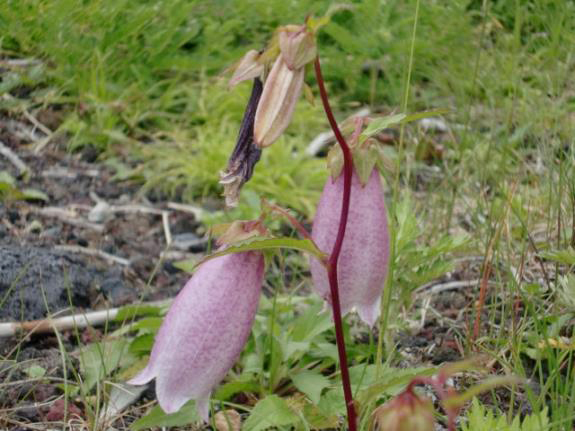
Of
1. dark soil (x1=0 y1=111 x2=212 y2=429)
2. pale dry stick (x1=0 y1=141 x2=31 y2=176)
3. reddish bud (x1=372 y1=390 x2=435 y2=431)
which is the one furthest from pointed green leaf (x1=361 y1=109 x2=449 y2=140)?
pale dry stick (x1=0 y1=141 x2=31 y2=176)

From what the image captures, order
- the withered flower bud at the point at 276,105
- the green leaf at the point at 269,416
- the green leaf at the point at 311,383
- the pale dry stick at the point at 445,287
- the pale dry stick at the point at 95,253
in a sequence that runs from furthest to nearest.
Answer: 1. the pale dry stick at the point at 95,253
2. the pale dry stick at the point at 445,287
3. the green leaf at the point at 311,383
4. the green leaf at the point at 269,416
5. the withered flower bud at the point at 276,105

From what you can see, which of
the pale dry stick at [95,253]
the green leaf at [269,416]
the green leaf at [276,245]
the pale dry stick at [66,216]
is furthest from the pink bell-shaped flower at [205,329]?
the pale dry stick at [66,216]

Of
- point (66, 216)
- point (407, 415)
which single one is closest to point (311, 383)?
point (407, 415)

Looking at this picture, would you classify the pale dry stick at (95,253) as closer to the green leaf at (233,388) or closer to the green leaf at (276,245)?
the green leaf at (233,388)

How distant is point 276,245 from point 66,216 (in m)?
1.68

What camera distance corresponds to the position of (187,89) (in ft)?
12.3

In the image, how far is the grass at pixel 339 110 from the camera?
2.10 m

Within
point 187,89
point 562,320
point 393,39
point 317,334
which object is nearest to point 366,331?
point 317,334

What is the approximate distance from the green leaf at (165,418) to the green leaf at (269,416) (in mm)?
138

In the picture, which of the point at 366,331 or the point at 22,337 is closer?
the point at 22,337

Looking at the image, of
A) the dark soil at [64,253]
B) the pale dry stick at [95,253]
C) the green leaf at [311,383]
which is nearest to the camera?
the green leaf at [311,383]

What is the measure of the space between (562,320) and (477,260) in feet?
2.37

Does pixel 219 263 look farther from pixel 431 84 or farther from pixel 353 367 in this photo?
pixel 431 84

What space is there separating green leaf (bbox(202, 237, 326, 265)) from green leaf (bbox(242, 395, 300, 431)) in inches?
16.1
